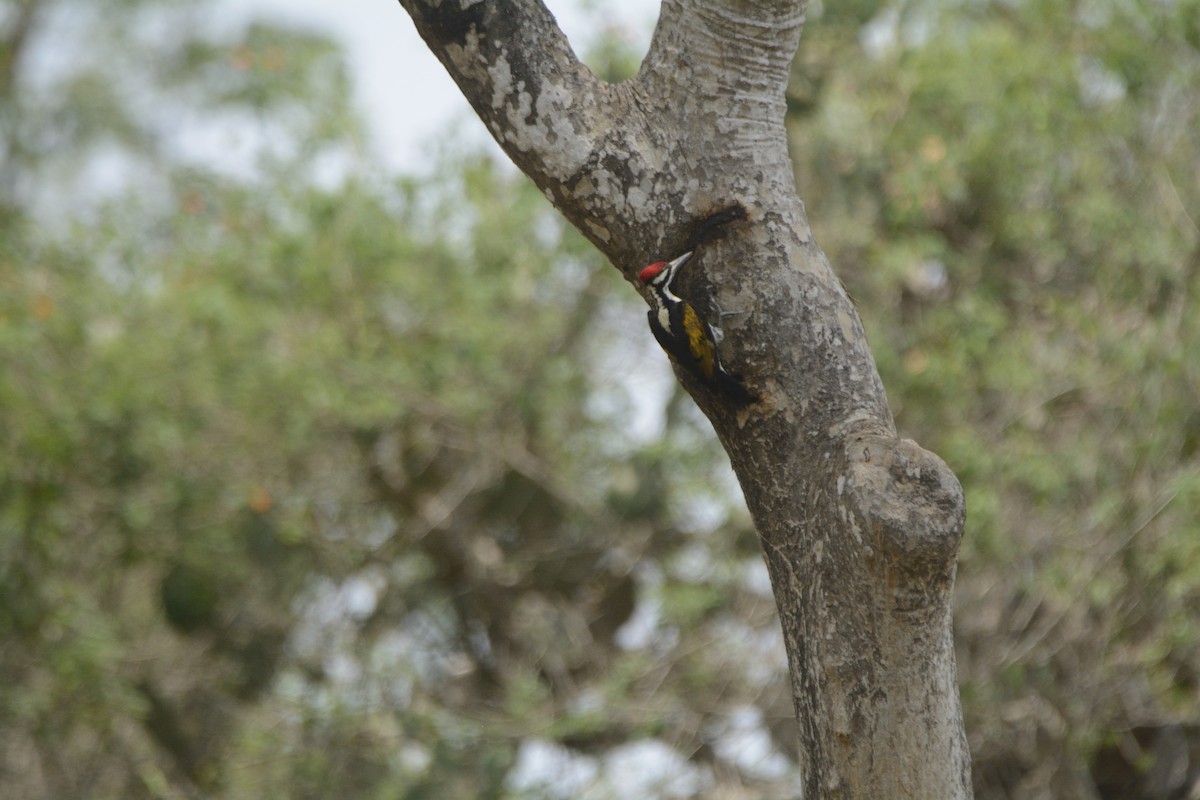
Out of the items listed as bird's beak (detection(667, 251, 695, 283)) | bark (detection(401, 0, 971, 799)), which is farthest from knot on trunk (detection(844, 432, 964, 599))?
bird's beak (detection(667, 251, 695, 283))

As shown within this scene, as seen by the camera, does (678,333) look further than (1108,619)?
No

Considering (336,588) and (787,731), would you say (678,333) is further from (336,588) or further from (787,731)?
(336,588)

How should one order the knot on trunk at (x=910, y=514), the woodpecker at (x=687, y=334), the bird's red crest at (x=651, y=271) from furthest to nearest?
the bird's red crest at (x=651, y=271)
the woodpecker at (x=687, y=334)
the knot on trunk at (x=910, y=514)

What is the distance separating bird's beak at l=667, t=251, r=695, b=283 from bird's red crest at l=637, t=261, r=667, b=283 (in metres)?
0.02

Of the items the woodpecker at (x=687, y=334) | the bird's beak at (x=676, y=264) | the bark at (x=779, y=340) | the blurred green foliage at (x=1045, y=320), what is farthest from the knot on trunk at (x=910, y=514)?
the blurred green foliage at (x=1045, y=320)

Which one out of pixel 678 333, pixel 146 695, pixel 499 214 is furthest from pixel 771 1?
pixel 146 695

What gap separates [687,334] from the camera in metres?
2.44

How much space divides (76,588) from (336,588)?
1.40 meters

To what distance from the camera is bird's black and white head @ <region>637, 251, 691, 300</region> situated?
8.12ft

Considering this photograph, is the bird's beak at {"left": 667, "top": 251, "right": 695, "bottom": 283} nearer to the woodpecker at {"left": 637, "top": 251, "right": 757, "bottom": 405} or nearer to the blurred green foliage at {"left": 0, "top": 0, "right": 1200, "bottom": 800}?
the woodpecker at {"left": 637, "top": 251, "right": 757, "bottom": 405}

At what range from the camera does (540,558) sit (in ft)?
24.3

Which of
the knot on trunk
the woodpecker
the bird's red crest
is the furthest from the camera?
the bird's red crest

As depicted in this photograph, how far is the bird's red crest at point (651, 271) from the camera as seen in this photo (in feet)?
8.17

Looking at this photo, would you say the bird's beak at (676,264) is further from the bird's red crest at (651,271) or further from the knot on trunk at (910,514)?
the knot on trunk at (910,514)
